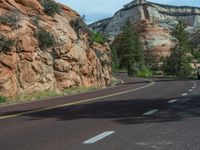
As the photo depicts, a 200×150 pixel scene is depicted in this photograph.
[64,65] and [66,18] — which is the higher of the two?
[66,18]

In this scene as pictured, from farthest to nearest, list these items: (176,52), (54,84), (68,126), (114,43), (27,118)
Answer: (114,43)
(176,52)
(54,84)
(27,118)
(68,126)

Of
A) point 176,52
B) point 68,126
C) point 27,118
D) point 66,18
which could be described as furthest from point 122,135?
point 176,52

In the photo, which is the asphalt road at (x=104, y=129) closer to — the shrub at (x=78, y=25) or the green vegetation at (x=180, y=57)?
the shrub at (x=78, y=25)

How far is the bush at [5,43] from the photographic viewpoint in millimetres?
31219

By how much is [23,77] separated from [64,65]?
6.02 m

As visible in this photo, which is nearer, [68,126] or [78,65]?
[68,126]

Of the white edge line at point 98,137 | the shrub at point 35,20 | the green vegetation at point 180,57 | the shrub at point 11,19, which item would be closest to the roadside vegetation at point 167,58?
the green vegetation at point 180,57

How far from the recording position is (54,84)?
3509cm

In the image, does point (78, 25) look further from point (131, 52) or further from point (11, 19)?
point (131, 52)

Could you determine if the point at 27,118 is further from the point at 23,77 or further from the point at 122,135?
the point at 23,77

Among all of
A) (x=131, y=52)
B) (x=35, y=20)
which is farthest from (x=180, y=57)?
(x=35, y=20)

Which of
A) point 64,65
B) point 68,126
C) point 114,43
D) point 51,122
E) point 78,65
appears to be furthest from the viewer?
point 114,43

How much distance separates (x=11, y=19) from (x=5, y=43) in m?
2.64

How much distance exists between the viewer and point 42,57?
35.1 meters
